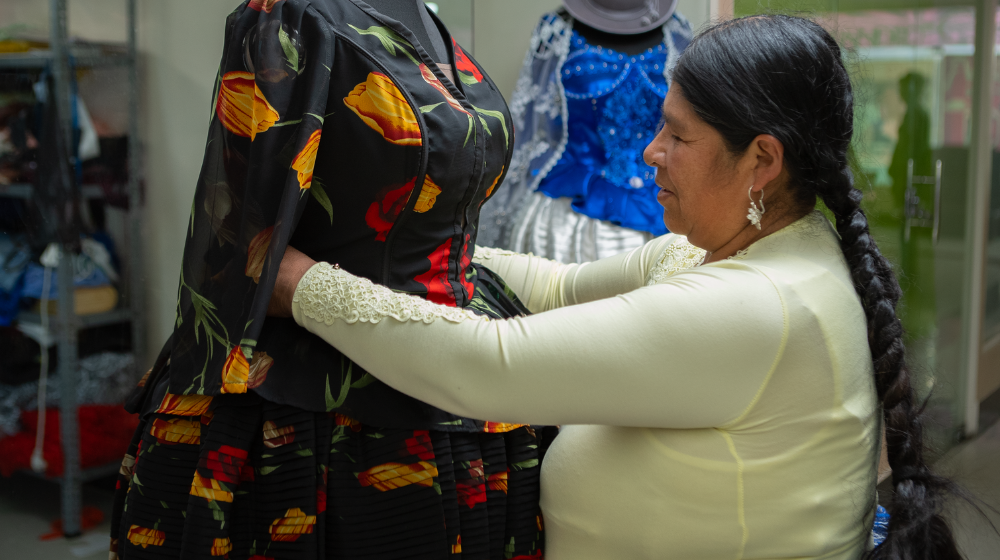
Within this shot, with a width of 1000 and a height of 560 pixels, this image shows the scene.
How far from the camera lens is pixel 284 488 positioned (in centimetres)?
93

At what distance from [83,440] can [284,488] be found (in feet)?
2.94

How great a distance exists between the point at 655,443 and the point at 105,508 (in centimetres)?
121

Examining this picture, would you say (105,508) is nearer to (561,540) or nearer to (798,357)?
(561,540)

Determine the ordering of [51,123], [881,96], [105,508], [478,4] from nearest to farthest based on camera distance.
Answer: [51,123] < [105,508] < [478,4] < [881,96]

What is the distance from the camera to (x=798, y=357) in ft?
3.10

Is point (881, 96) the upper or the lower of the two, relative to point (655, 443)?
upper

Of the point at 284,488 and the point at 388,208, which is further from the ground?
the point at 388,208

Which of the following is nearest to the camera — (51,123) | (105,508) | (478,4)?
(51,123)

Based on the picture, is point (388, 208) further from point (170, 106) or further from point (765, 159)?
point (170, 106)

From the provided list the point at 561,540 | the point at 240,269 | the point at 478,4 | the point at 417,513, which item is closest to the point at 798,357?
the point at 561,540

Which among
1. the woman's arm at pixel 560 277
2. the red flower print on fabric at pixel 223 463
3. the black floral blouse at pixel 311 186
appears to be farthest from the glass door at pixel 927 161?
the red flower print on fabric at pixel 223 463

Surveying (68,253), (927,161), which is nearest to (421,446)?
(68,253)

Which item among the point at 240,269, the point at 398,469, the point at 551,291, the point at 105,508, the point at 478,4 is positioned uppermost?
the point at 478,4

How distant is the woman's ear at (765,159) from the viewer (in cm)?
101
